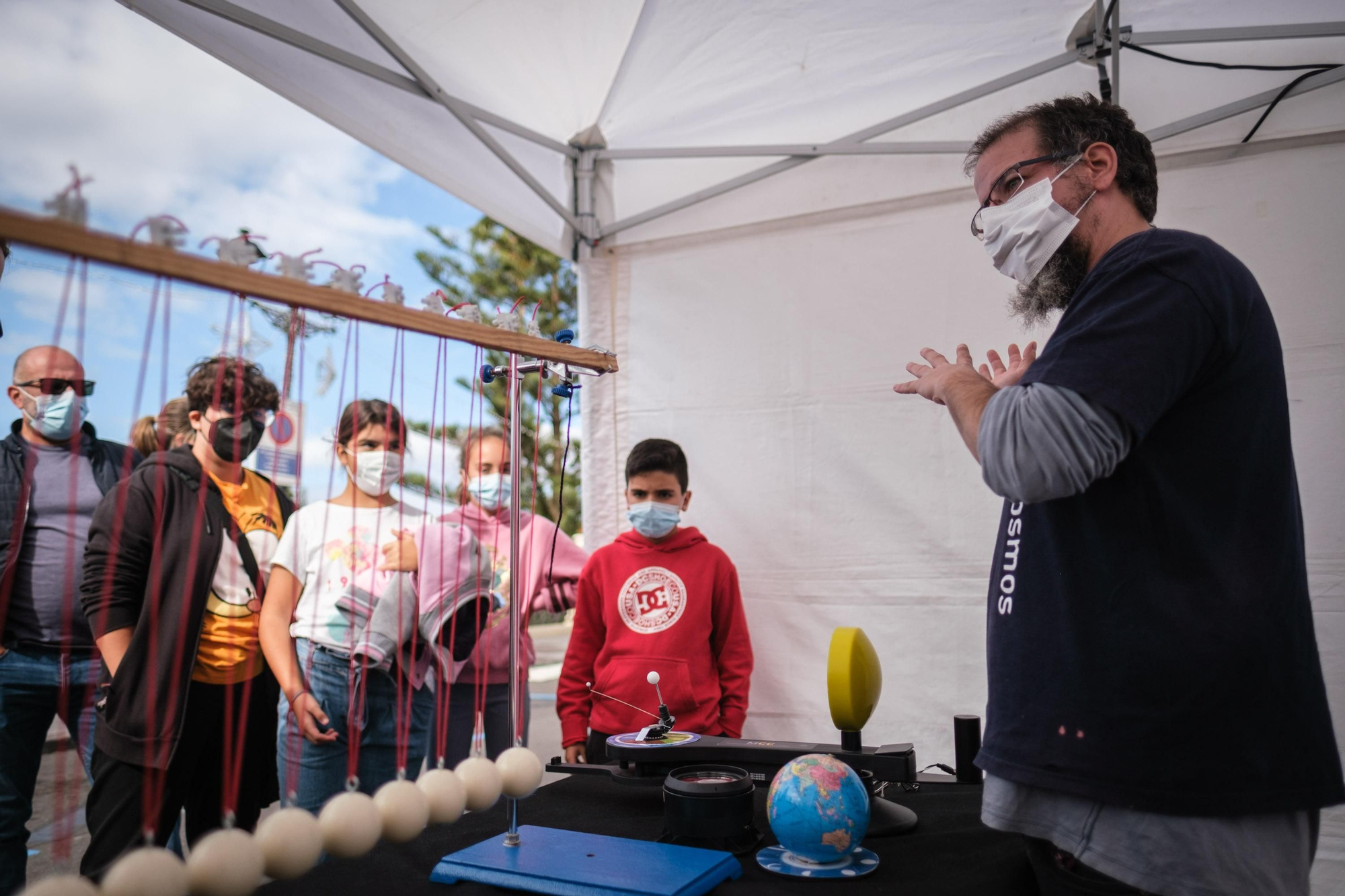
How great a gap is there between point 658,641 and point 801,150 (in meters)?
1.72

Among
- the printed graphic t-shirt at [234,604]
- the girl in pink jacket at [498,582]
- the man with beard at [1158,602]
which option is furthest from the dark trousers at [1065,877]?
the printed graphic t-shirt at [234,604]

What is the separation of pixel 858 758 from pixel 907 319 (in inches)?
68.9

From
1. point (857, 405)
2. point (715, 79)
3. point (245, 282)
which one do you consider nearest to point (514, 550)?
point (245, 282)

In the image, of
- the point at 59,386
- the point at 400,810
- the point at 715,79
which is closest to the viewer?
the point at 400,810

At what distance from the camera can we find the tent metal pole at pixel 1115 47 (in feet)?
7.44

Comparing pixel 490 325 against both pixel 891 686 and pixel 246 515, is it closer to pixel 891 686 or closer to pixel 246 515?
pixel 246 515

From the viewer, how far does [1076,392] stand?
97 cm

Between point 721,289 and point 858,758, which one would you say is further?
point 721,289

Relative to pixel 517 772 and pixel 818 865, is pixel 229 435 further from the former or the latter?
pixel 818 865

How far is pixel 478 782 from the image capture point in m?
1.11

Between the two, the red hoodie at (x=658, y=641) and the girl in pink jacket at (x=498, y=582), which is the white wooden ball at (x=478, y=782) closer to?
the girl in pink jacket at (x=498, y=582)

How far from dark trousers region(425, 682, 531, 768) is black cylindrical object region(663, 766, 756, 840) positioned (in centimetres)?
96

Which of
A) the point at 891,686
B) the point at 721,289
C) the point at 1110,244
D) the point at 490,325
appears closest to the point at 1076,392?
the point at 1110,244

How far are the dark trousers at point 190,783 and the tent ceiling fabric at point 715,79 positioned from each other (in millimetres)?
1643
